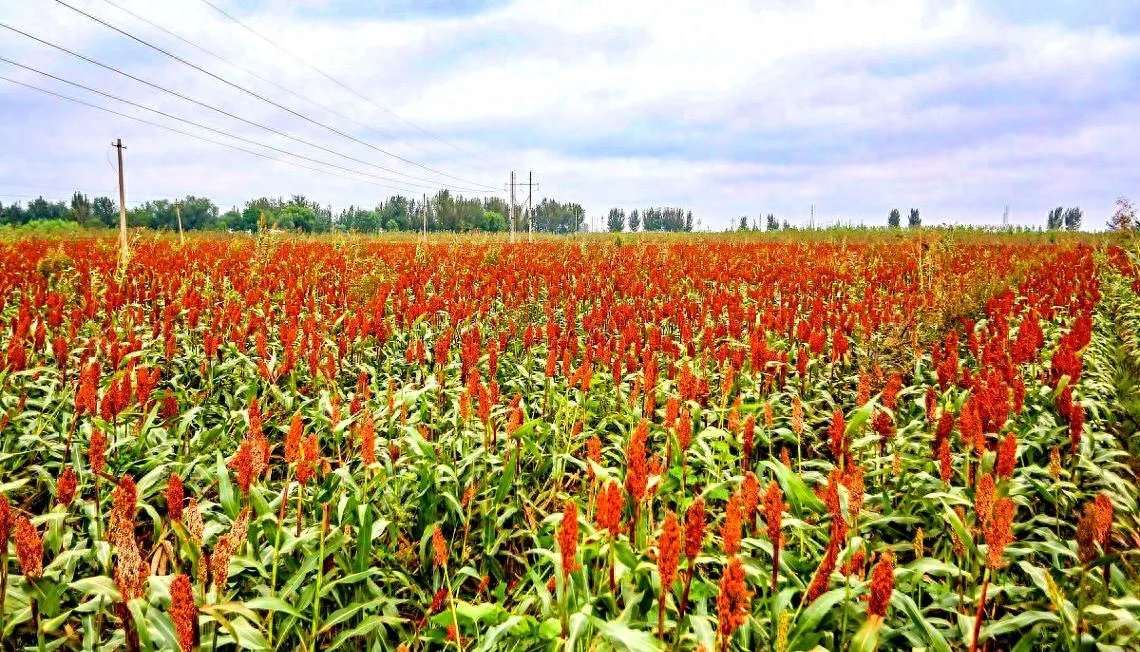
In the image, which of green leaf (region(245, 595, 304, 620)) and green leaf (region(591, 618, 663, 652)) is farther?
green leaf (region(245, 595, 304, 620))

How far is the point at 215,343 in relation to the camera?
14.0 feet

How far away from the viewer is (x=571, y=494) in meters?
3.70

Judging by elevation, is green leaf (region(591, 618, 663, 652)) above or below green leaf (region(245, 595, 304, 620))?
above

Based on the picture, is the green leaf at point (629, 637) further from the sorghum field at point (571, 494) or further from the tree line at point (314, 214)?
the tree line at point (314, 214)

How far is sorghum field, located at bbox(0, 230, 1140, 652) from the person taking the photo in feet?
6.28

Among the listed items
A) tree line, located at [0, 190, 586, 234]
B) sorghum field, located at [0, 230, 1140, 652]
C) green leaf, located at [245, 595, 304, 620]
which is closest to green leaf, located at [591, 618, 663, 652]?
sorghum field, located at [0, 230, 1140, 652]

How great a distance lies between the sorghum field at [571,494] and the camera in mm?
1914

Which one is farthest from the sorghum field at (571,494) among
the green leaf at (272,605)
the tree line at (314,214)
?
the tree line at (314,214)

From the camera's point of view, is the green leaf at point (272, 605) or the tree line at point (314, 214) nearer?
the green leaf at point (272, 605)

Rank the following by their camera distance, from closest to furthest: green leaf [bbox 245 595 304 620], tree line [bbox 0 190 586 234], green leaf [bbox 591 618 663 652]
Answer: green leaf [bbox 591 618 663 652], green leaf [bbox 245 595 304 620], tree line [bbox 0 190 586 234]

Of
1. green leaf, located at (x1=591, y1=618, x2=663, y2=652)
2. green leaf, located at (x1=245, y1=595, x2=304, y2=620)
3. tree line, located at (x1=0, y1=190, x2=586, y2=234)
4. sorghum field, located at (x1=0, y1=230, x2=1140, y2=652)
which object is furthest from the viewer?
tree line, located at (x1=0, y1=190, x2=586, y2=234)

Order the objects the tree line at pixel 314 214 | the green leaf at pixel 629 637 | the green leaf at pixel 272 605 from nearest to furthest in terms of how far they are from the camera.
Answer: the green leaf at pixel 629 637 → the green leaf at pixel 272 605 → the tree line at pixel 314 214

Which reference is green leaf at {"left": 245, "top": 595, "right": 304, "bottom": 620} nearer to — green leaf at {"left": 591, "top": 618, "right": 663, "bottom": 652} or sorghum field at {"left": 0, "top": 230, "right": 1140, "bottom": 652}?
sorghum field at {"left": 0, "top": 230, "right": 1140, "bottom": 652}

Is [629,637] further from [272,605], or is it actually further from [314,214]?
[314,214]
